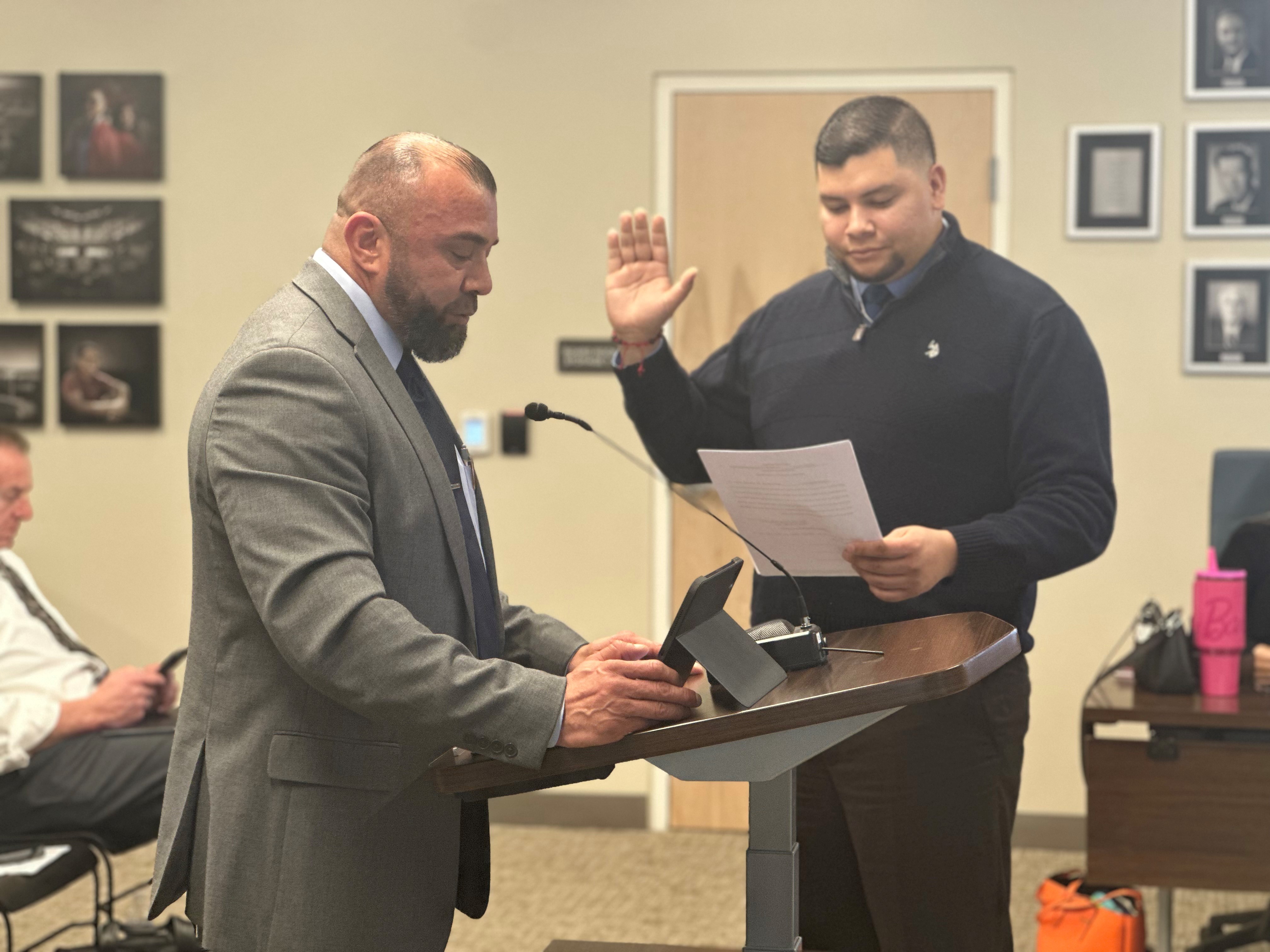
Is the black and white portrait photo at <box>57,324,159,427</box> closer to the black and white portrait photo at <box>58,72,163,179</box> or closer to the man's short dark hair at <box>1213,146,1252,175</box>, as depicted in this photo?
the black and white portrait photo at <box>58,72,163,179</box>

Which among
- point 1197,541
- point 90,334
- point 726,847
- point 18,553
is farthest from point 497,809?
point 1197,541

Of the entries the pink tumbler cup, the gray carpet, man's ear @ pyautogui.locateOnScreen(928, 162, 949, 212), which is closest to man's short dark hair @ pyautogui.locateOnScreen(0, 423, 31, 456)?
the gray carpet

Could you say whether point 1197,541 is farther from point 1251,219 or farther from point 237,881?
point 237,881

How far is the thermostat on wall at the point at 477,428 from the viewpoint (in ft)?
14.2

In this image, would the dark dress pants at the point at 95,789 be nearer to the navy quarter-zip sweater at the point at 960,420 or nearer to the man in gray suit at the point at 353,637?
the man in gray suit at the point at 353,637

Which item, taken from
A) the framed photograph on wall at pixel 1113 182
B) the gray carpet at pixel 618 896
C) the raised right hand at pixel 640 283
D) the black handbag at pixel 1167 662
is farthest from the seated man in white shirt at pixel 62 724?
the framed photograph on wall at pixel 1113 182

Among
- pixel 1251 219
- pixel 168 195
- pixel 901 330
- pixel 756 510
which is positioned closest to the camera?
pixel 756 510

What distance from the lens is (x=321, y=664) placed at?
132 centimetres

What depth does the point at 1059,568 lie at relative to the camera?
1945mm

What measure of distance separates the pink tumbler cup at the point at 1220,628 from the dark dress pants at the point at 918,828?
911mm

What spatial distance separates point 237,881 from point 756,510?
2.84 ft

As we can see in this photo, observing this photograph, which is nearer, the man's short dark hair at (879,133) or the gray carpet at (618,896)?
the man's short dark hair at (879,133)

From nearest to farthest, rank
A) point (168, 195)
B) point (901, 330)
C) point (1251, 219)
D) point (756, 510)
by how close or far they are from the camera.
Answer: point (756, 510) < point (901, 330) < point (1251, 219) < point (168, 195)

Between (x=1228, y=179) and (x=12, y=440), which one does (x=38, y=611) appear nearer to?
(x=12, y=440)
